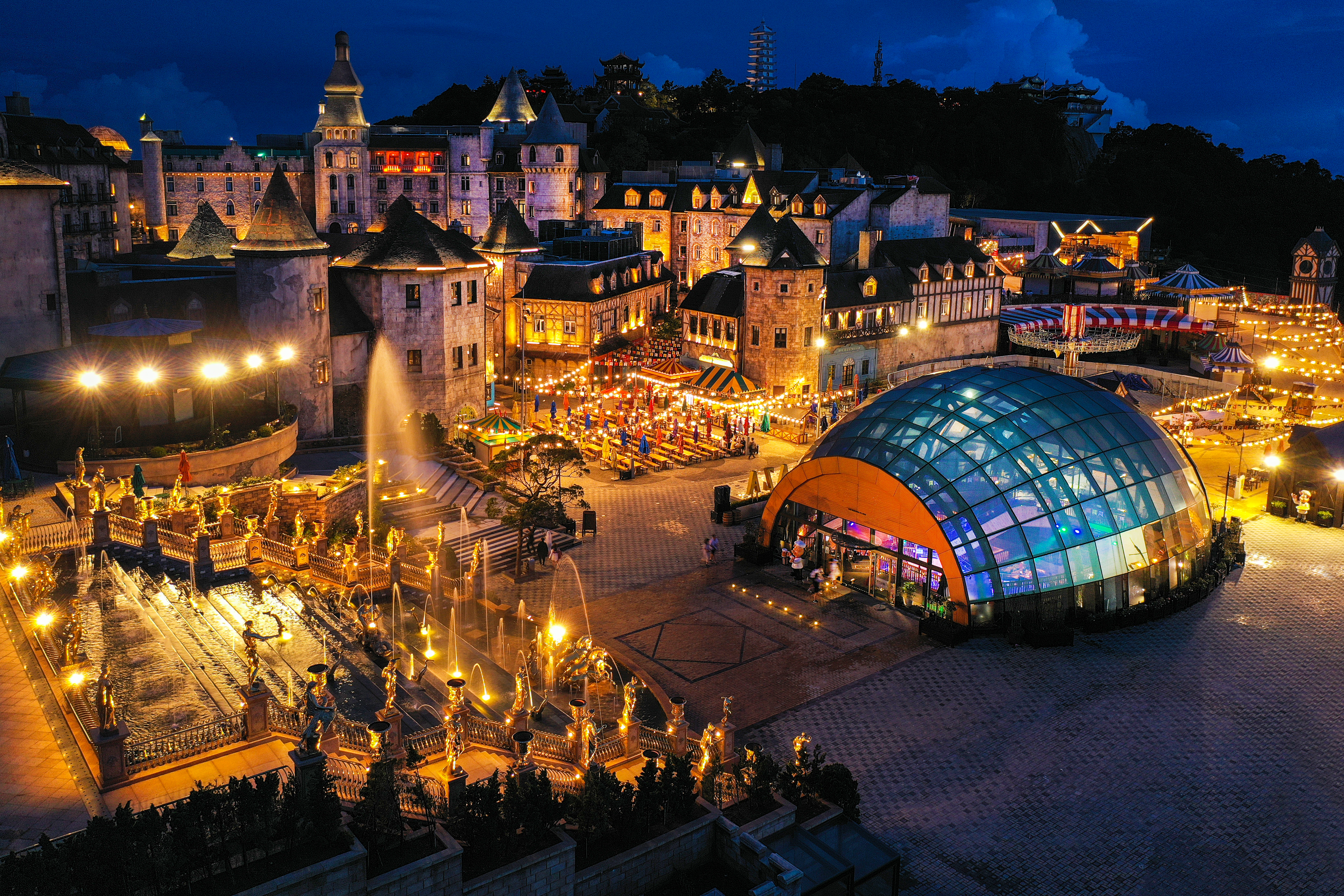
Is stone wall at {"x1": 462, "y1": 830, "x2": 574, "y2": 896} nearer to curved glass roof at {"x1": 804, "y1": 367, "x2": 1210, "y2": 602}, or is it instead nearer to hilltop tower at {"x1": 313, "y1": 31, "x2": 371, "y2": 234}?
curved glass roof at {"x1": 804, "y1": 367, "x2": 1210, "y2": 602}

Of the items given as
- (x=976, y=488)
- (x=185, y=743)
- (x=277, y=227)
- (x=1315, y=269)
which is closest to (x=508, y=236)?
(x=277, y=227)

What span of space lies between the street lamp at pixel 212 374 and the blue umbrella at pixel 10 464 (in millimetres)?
6036

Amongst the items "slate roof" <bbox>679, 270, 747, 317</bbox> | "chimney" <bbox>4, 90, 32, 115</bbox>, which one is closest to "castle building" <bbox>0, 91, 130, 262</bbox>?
"chimney" <bbox>4, 90, 32, 115</bbox>

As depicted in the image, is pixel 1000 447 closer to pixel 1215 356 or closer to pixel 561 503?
pixel 561 503

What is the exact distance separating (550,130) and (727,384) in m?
42.2

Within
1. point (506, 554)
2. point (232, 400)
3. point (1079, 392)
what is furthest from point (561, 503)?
point (1079, 392)

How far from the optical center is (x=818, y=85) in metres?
128

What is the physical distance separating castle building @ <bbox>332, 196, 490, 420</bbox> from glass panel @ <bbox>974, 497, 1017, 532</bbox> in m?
28.3

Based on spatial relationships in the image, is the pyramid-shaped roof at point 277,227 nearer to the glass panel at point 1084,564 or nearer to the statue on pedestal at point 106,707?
the statue on pedestal at point 106,707

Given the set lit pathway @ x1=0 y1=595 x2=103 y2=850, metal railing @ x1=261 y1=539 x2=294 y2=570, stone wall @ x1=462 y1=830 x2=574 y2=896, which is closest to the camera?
stone wall @ x1=462 y1=830 x2=574 y2=896

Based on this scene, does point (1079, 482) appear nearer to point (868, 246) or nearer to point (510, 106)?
point (868, 246)

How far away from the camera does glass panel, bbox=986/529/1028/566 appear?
94.8 feet

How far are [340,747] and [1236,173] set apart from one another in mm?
123189

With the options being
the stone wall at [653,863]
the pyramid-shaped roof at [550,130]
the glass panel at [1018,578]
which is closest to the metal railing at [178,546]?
the stone wall at [653,863]
